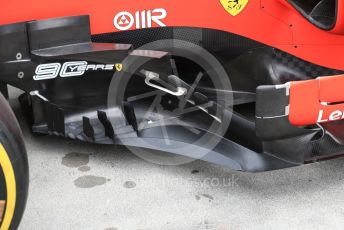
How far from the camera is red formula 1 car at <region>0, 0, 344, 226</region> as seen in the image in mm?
1865

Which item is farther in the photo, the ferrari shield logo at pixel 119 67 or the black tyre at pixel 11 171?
the ferrari shield logo at pixel 119 67

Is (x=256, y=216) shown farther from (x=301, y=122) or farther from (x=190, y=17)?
(x=190, y=17)

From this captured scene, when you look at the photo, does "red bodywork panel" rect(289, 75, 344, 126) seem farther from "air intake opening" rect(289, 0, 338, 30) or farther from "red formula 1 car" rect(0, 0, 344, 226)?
"air intake opening" rect(289, 0, 338, 30)

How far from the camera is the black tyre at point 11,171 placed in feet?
4.70

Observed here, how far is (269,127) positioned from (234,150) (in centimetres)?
21

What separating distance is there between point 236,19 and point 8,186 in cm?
108

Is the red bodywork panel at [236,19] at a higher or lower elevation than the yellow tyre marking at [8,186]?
higher

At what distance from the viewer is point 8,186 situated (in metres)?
1.46

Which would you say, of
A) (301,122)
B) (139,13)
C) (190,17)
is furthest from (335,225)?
(139,13)

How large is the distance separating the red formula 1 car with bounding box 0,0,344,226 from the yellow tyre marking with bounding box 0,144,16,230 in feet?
1.90

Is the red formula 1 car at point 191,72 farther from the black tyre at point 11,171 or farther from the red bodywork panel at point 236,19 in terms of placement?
the black tyre at point 11,171

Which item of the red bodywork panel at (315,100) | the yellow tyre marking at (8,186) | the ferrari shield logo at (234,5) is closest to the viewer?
the yellow tyre marking at (8,186)

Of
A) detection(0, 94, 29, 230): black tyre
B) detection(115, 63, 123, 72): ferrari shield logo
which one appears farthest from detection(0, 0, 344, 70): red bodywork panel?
detection(0, 94, 29, 230): black tyre

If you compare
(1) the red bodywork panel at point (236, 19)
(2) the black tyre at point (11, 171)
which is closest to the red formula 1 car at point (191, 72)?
(1) the red bodywork panel at point (236, 19)
